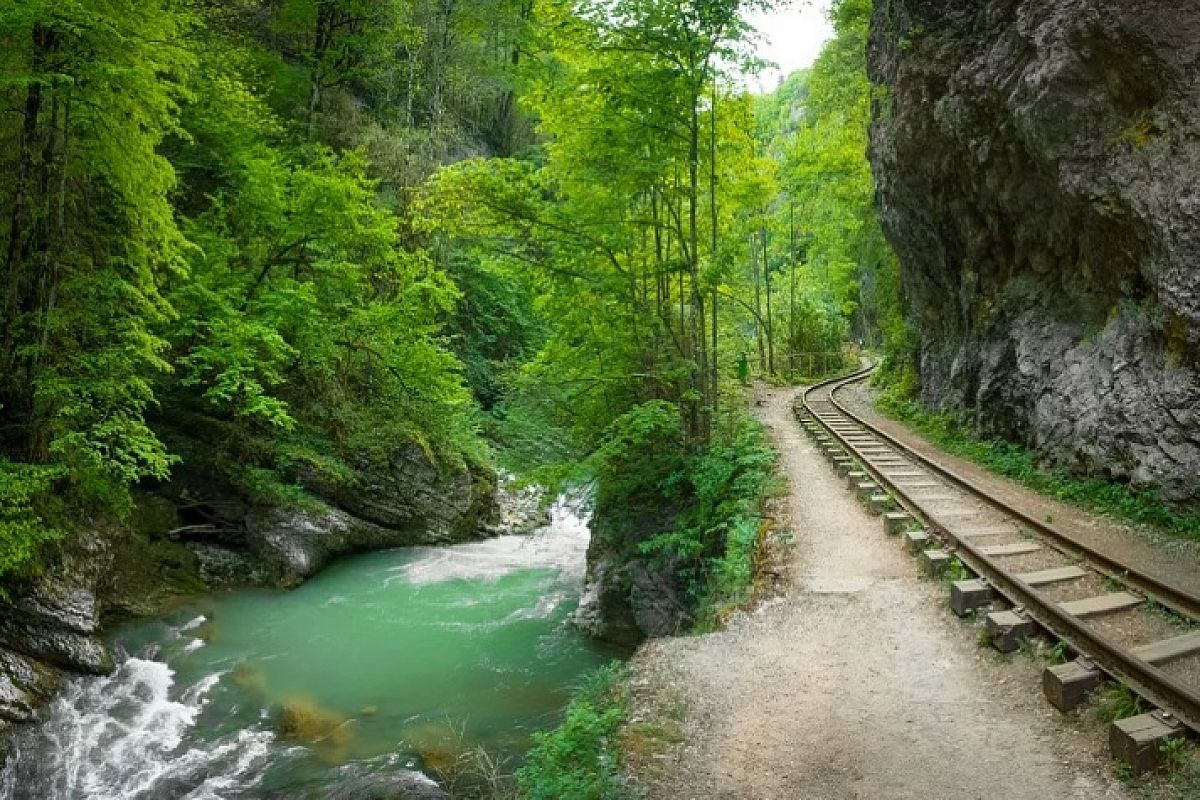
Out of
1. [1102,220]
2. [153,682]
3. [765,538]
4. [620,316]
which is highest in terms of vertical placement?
[1102,220]

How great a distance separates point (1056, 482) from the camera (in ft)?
34.1

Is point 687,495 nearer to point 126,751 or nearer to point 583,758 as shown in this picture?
point 583,758

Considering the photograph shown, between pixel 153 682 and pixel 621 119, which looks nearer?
pixel 153 682

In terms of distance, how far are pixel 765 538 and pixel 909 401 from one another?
494 inches

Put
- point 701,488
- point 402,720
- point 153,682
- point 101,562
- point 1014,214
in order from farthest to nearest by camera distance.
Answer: point 1014,214 < point 701,488 < point 101,562 < point 153,682 < point 402,720

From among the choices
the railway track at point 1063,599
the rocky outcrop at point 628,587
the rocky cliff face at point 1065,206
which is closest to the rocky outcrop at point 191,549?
the rocky outcrop at point 628,587

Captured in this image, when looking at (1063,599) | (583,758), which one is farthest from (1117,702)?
(583,758)

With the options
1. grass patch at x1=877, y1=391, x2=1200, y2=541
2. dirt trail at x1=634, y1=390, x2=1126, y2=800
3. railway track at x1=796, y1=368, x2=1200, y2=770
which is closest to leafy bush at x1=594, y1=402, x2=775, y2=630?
dirt trail at x1=634, y1=390, x2=1126, y2=800

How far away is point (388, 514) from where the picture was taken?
1650 cm

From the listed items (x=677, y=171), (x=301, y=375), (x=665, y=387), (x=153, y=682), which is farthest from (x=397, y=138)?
(x=153, y=682)

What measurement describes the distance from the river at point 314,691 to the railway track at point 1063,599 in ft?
17.6

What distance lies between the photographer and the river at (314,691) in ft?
25.6

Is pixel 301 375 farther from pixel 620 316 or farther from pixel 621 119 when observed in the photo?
pixel 621 119

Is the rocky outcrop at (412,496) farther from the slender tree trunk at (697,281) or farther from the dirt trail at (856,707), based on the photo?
the dirt trail at (856,707)
